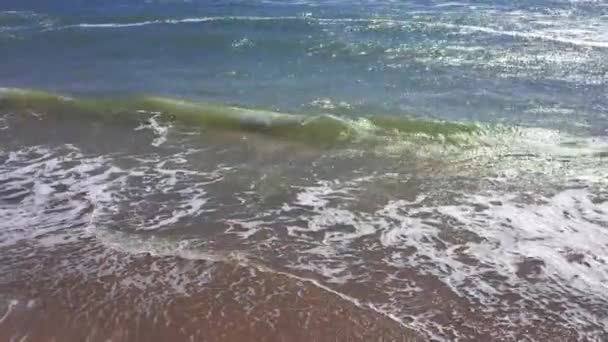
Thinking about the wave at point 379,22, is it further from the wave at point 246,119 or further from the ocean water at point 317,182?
the wave at point 246,119

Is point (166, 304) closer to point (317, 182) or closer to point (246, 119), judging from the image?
point (317, 182)

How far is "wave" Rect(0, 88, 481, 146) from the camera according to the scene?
948 centimetres

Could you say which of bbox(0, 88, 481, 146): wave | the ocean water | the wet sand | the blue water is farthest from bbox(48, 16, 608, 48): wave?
the wet sand

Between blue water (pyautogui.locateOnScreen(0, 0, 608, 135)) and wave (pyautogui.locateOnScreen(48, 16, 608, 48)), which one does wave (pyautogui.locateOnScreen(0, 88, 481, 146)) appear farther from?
wave (pyautogui.locateOnScreen(48, 16, 608, 48))

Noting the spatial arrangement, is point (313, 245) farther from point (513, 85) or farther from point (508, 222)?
point (513, 85)

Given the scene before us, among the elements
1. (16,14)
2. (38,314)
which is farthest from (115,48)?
(38,314)

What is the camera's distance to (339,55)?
1387 cm

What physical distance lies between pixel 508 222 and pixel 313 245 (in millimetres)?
1927

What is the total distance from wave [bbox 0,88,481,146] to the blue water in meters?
0.54

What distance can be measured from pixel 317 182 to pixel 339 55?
6.61 metres

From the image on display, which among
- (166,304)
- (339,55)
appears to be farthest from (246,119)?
(166,304)

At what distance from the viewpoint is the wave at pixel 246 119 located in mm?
9484

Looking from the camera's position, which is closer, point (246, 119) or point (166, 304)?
point (166, 304)

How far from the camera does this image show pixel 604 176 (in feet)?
24.9
